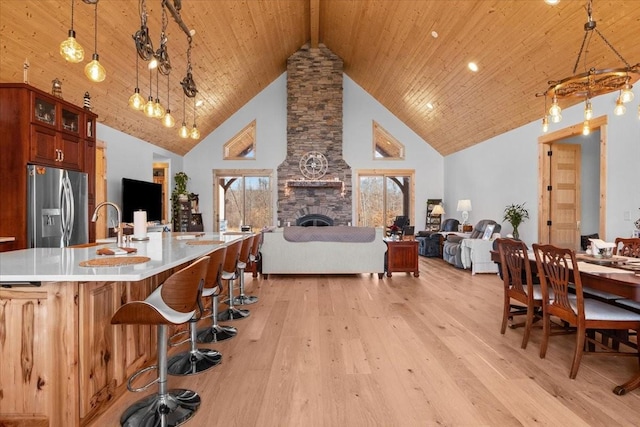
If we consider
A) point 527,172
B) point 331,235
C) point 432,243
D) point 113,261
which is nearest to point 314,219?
point 432,243

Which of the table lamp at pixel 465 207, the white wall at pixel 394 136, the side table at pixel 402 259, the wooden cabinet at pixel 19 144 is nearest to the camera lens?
the wooden cabinet at pixel 19 144

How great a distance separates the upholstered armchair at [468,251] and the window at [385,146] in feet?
11.5

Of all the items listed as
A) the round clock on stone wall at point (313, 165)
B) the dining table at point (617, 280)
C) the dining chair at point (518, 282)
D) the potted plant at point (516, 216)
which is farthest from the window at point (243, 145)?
the dining table at point (617, 280)

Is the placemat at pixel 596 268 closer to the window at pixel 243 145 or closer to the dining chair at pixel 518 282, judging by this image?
the dining chair at pixel 518 282

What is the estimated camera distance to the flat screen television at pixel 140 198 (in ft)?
22.1

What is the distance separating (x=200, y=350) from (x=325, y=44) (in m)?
8.92

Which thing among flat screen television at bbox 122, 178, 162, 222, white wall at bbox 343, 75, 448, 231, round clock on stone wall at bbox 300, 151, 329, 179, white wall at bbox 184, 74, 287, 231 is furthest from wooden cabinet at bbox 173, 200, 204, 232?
white wall at bbox 343, 75, 448, 231

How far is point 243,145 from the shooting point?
34.4 ft

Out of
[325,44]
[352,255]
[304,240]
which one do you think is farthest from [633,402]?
[325,44]

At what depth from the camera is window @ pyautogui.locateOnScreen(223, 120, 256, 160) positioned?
34.2 ft

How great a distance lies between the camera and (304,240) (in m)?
5.93

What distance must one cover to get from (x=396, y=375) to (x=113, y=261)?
202 centimetres

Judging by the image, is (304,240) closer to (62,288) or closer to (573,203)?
(62,288)

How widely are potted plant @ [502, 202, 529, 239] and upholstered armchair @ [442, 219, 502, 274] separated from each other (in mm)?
241
